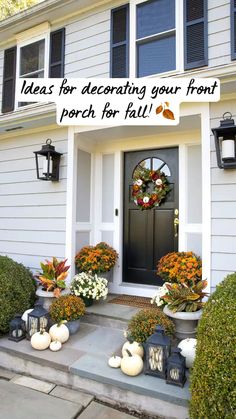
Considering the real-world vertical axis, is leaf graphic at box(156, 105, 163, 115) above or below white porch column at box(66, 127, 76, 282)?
above

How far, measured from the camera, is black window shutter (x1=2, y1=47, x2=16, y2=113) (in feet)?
14.9

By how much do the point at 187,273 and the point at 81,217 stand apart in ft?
5.38

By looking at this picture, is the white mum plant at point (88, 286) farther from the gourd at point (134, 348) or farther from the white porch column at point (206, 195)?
the white porch column at point (206, 195)

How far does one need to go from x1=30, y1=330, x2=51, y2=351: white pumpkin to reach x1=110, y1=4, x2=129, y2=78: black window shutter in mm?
2975

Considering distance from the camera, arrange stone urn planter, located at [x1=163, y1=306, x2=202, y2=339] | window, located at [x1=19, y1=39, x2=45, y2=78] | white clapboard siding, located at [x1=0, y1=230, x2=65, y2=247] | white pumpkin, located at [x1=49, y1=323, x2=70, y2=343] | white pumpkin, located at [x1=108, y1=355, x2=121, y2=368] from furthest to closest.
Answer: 1. window, located at [x1=19, y1=39, x2=45, y2=78]
2. white clapboard siding, located at [x1=0, y1=230, x2=65, y2=247]
3. white pumpkin, located at [x1=49, y1=323, x2=70, y2=343]
4. stone urn planter, located at [x1=163, y1=306, x2=202, y2=339]
5. white pumpkin, located at [x1=108, y1=355, x2=121, y2=368]

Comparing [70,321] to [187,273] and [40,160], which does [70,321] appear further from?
[40,160]

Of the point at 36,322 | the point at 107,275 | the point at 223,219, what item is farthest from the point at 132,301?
the point at 223,219

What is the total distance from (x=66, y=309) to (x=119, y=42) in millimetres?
3171

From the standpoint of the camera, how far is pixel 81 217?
13.1 ft

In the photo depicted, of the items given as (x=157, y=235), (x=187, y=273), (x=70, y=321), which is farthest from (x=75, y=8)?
(x=70, y=321)

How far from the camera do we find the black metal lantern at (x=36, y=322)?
277 centimetres

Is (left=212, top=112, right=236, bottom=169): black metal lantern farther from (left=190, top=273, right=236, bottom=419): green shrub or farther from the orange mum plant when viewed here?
the orange mum plant

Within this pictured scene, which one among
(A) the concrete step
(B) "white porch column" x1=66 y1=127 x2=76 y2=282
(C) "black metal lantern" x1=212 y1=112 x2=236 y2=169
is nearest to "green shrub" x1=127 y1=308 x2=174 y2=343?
(A) the concrete step

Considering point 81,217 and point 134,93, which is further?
point 81,217
